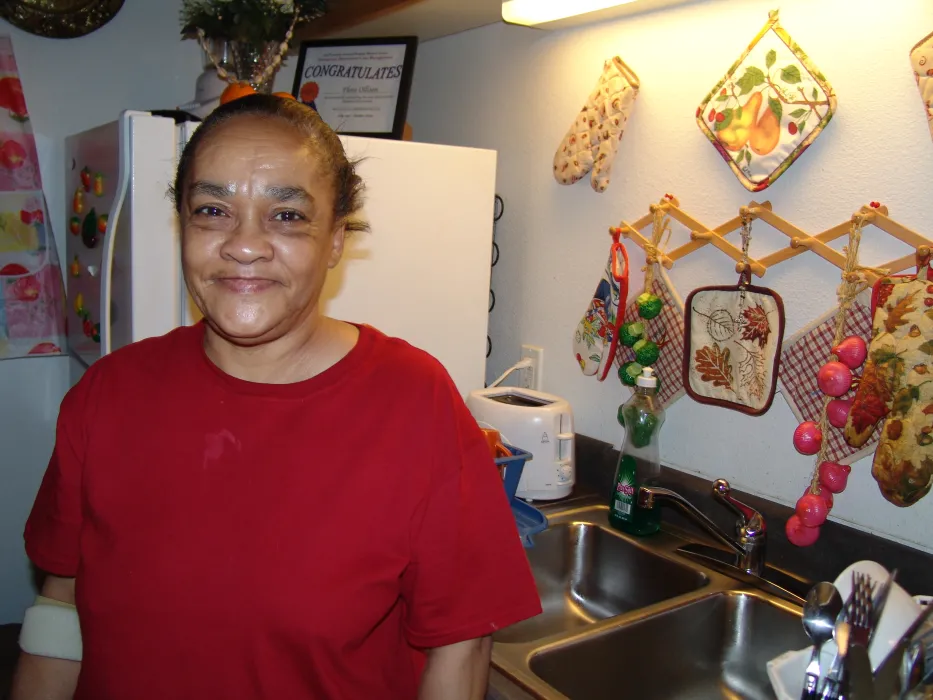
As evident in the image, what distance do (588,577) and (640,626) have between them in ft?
1.20

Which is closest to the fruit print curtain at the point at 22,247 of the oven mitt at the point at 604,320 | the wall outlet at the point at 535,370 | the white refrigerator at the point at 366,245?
the white refrigerator at the point at 366,245

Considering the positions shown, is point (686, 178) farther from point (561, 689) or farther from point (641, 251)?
point (561, 689)

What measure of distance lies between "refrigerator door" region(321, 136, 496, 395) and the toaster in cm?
20

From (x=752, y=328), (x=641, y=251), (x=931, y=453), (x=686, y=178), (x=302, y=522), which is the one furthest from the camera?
(x=641, y=251)

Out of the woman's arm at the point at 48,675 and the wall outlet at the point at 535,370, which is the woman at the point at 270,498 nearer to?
the woman's arm at the point at 48,675

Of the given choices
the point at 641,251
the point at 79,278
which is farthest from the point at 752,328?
the point at 79,278

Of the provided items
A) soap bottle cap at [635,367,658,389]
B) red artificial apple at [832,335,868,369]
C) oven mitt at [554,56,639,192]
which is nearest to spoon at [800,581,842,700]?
red artificial apple at [832,335,868,369]

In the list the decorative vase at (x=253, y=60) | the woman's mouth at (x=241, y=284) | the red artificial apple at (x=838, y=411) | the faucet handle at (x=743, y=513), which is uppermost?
the decorative vase at (x=253, y=60)

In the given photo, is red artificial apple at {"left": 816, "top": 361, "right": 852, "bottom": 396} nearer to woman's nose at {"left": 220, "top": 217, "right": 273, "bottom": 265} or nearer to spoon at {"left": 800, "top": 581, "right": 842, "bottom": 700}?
spoon at {"left": 800, "top": 581, "right": 842, "bottom": 700}

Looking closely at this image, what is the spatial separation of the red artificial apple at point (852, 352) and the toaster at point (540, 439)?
603 mm

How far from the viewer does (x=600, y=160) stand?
1701mm

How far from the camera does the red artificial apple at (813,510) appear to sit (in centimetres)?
131

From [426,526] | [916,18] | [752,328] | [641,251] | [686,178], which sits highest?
[916,18]

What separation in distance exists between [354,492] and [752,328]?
0.86m
